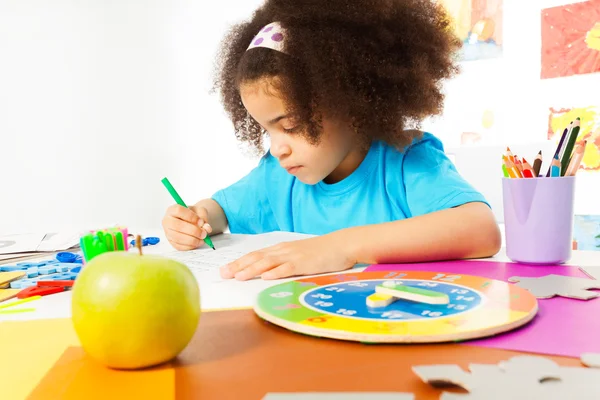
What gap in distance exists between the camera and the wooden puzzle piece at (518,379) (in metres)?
0.29

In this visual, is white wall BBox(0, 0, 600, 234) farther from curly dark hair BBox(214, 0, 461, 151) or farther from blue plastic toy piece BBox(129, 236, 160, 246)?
blue plastic toy piece BBox(129, 236, 160, 246)

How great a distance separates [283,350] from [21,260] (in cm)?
66

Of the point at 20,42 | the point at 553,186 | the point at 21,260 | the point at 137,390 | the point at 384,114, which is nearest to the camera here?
the point at 137,390

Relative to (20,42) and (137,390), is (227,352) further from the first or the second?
(20,42)

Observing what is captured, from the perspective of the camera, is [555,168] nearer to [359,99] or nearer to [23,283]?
[359,99]

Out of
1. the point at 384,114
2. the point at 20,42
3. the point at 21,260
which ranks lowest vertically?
the point at 21,260

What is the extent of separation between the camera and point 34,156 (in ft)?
8.02

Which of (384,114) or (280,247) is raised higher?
(384,114)

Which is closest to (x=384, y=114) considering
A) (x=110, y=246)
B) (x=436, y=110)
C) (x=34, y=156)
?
(x=436, y=110)

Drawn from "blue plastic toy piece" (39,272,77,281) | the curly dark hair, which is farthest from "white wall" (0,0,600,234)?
"blue plastic toy piece" (39,272,77,281)

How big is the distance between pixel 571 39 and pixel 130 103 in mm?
2133

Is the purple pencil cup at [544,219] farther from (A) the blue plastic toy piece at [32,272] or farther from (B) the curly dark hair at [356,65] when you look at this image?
(A) the blue plastic toy piece at [32,272]

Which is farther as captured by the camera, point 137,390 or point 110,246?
point 110,246

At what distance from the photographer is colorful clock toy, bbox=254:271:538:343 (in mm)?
395
